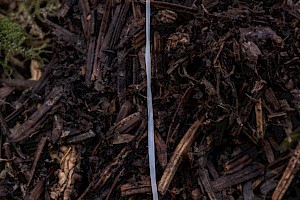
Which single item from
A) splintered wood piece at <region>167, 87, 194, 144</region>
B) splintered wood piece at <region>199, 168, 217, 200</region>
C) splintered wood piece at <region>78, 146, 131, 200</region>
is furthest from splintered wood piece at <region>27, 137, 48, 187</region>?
splintered wood piece at <region>199, 168, 217, 200</region>

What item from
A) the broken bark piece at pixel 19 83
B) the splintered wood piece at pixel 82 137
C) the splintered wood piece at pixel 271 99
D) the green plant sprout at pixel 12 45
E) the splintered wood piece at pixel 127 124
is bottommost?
the splintered wood piece at pixel 82 137

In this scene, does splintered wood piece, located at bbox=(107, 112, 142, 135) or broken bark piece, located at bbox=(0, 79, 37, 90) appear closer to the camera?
splintered wood piece, located at bbox=(107, 112, 142, 135)

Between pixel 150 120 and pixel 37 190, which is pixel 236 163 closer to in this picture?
pixel 150 120

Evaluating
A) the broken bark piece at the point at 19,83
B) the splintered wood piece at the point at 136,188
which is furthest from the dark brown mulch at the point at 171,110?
the broken bark piece at the point at 19,83

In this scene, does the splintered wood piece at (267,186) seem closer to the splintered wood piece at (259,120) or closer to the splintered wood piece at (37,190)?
the splintered wood piece at (259,120)

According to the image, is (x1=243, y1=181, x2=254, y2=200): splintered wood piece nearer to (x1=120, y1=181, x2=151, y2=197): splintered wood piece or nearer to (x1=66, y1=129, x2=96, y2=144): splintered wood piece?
(x1=120, y1=181, x2=151, y2=197): splintered wood piece

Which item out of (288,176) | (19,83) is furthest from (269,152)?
(19,83)
